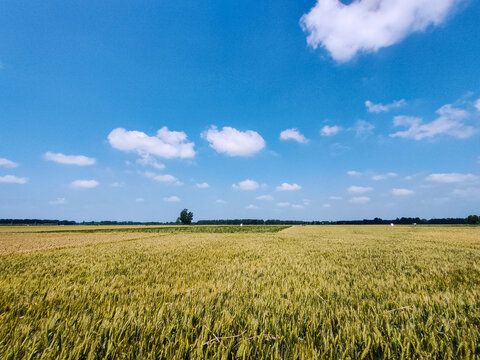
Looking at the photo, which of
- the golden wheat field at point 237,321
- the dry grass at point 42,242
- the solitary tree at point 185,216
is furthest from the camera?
the solitary tree at point 185,216

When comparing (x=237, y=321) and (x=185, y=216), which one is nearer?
(x=237, y=321)

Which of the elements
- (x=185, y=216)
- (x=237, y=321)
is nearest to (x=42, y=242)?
(x=237, y=321)

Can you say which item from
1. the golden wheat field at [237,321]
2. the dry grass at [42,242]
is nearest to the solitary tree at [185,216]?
the dry grass at [42,242]

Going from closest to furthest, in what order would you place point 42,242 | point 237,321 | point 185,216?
point 237,321, point 42,242, point 185,216

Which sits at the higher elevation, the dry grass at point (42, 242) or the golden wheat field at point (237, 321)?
the golden wheat field at point (237, 321)

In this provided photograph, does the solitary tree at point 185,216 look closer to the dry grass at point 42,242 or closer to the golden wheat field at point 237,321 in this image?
the dry grass at point 42,242

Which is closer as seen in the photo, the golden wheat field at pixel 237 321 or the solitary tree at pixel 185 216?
the golden wheat field at pixel 237 321

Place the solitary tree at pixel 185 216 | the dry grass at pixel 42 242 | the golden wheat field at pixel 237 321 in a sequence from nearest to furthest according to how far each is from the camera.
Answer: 1. the golden wheat field at pixel 237 321
2. the dry grass at pixel 42 242
3. the solitary tree at pixel 185 216

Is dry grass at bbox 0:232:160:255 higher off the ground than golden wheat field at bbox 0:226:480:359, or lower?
lower

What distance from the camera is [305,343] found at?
1.68 m

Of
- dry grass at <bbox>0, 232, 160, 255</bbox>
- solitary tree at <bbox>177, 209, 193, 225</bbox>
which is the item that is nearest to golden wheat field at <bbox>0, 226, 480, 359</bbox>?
dry grass at <bbox>0, 232, 160, 255</bbox>

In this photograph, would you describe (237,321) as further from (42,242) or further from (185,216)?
(185,216)

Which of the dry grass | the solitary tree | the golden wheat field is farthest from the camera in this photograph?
the solitary tree

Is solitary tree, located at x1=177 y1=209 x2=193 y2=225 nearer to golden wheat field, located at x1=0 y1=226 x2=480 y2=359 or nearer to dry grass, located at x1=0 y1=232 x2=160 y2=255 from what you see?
dry grass, located at x1=0 y1=232 x2=160 y2=255
